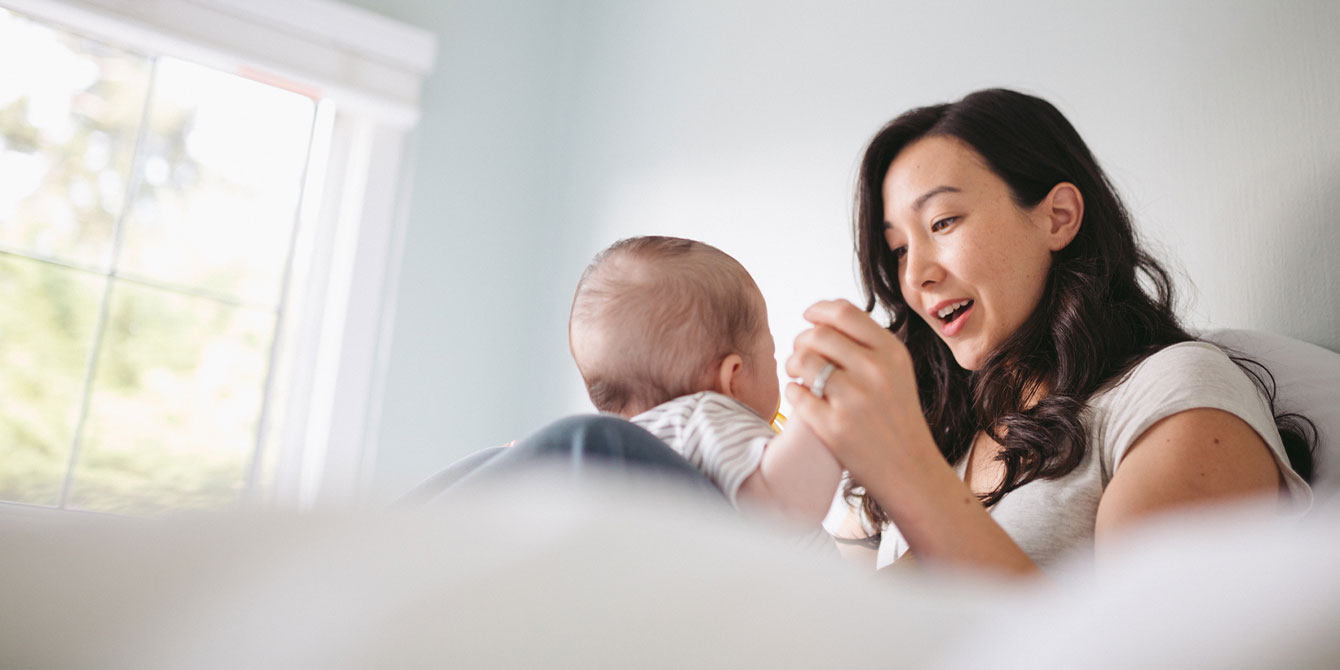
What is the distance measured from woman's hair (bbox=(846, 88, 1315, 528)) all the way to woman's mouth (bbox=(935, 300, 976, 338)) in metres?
0.06

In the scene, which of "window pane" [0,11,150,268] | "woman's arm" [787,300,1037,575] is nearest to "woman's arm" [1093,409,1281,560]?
"woman's arm" [787,300,1037,575]

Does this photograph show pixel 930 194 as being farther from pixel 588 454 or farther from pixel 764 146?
pixel 764 146

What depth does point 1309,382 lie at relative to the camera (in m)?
1.08

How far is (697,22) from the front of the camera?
2.60 metres

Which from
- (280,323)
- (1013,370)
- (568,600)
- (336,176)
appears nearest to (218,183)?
(336,176)

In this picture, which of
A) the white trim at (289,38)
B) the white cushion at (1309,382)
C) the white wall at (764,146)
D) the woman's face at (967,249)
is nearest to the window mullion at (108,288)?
→ the white trim at (289,38)

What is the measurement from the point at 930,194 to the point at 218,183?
2.02 metres

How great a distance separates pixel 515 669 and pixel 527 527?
0.19ft

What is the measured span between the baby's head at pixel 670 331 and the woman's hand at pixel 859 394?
21 cm

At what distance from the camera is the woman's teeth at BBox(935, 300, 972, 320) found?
1286 millimetres

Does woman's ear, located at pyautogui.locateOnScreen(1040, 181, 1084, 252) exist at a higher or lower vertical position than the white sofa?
higher

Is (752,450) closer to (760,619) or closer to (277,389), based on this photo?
(760,619)

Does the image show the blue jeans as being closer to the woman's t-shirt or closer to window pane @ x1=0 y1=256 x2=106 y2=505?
the woman's t-shirt

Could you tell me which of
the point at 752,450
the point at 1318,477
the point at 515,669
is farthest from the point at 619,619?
the point at 1318,477
